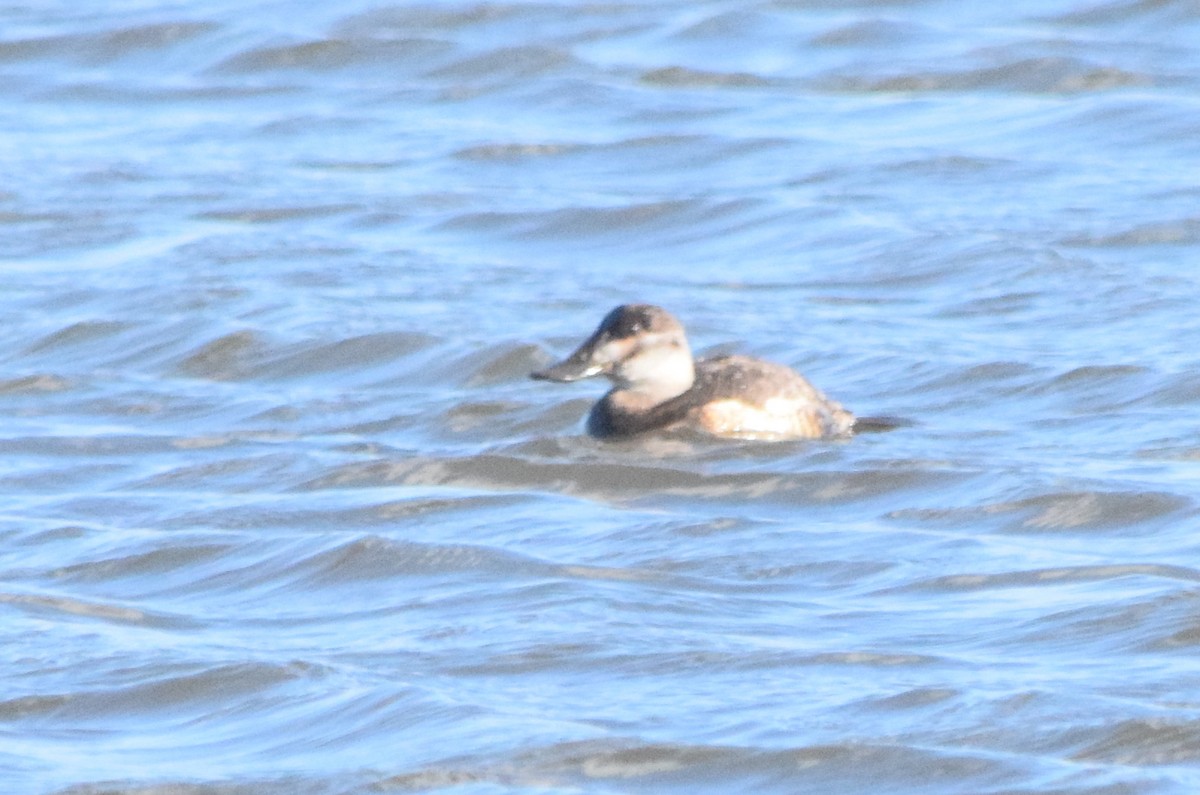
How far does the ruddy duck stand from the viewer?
387 inches

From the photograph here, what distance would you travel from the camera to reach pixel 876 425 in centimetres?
984

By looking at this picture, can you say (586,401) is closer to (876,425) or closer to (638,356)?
(638,356)

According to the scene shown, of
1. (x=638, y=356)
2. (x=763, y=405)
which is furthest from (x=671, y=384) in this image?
(x=763, y=405)

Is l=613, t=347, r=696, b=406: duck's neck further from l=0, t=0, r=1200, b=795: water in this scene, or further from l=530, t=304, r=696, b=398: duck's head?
l=0, t=0, r=1200, b=795: water

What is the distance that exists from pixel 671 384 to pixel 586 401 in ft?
2.54

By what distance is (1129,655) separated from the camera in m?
→ 6.65

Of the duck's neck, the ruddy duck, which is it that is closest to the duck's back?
the ruddy duck

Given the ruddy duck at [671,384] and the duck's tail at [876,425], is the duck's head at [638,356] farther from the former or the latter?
the duck's tail at [876,425]

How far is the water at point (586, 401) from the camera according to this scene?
6348mm

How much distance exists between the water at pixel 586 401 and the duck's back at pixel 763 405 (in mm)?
157

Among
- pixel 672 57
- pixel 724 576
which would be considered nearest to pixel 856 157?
pixel 672 57

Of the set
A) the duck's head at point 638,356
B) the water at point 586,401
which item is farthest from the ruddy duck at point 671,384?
the water at point 586,401

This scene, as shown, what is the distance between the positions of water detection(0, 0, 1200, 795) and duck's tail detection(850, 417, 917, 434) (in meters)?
0.12

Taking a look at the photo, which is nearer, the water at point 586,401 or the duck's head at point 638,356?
the water at point 586,401
